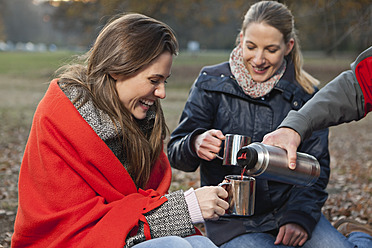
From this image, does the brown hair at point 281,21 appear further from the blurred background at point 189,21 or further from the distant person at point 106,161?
the distant person at point 106,161

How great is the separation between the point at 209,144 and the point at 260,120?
23.6 inches

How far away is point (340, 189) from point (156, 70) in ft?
16.1

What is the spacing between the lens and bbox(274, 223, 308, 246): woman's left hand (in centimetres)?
314

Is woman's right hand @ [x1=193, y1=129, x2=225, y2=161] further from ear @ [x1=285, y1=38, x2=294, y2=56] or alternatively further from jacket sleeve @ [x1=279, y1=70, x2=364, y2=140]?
ear @ [x1=285, y1=38, x2=294, y2=56]

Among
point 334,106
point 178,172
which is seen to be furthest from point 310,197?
point 178,172

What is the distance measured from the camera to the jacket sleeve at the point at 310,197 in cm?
319

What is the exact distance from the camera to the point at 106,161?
243 cm

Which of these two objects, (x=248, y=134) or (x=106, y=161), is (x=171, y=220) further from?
(x=248, y=134)

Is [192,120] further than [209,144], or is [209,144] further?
[192,120]

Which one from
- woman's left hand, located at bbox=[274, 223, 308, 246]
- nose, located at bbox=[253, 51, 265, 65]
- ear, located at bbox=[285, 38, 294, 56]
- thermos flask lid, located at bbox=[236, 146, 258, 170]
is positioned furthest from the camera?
ear, located at bbox=[285, 38, 294, 56]

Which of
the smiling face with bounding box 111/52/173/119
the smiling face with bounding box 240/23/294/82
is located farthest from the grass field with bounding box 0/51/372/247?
the smiling face with bounding box 240/23/294/82

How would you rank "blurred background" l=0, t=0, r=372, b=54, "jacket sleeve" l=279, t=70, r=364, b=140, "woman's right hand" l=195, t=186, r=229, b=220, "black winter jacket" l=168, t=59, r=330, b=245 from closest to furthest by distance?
"woman's right hand" l=195, t=186, r=229, b=220 → "jacket sleeve" l=279, t=70, r=364, b=140 → "black winter jacket" l=168, t=59, r=330, b=245 → "blurred background" l=0, t=0, r=372, b=54

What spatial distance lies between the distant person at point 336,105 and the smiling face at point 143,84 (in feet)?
2.38

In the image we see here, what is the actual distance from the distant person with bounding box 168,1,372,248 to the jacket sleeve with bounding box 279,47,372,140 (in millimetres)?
488
